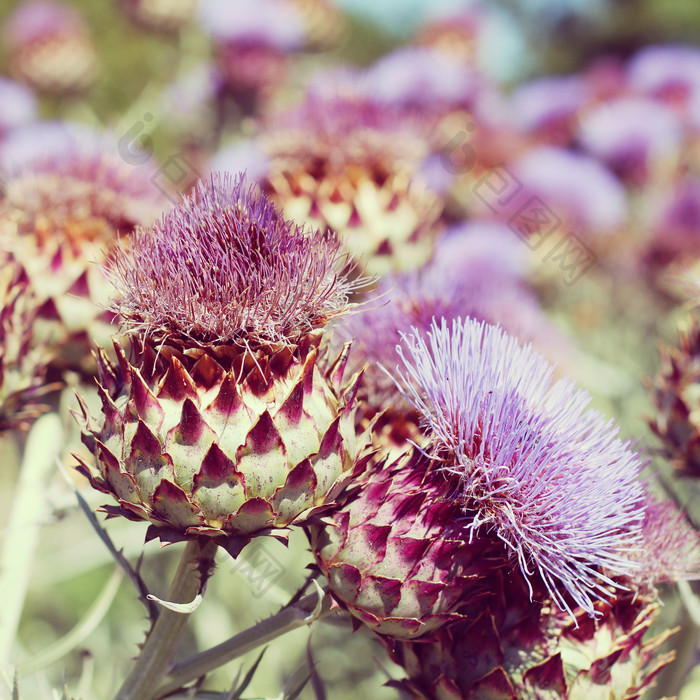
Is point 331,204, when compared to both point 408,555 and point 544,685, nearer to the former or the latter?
point 408,555

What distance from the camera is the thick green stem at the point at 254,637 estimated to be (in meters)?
0.99

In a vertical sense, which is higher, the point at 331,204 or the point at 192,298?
the point at 331,204

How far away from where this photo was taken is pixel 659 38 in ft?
43.9

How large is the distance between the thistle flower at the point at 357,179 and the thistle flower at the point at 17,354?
2.15ft

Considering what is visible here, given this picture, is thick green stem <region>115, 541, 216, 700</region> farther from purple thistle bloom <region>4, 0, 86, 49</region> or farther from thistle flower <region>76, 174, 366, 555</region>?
purple thistle bloom <region>4, 0, 86, 49</region>

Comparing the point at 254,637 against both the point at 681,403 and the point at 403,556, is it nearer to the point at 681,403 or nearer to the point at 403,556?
the point at 403,556

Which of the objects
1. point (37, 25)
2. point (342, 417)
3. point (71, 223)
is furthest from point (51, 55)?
point (342, 417)

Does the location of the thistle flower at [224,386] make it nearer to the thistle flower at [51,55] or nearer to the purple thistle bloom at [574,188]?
the purple thistle bloom at [574,188]

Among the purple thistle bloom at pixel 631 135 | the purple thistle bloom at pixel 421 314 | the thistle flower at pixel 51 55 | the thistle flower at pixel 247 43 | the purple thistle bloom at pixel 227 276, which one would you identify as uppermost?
the thistle flower at pixel 51 55

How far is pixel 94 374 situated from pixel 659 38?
1442 centimetres

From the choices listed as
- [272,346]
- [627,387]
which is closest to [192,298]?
[272,346]

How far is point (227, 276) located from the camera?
0.94 metres

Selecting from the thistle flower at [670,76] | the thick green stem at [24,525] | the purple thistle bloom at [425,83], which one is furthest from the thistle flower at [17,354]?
the thistle flower at [670,76]

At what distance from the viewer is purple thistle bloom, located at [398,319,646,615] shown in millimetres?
977
